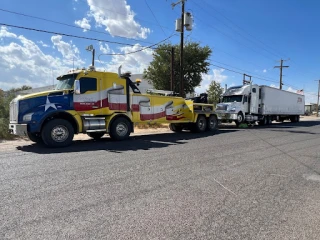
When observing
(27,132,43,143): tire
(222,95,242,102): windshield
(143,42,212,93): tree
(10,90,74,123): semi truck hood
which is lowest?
(27,132,43,143): tire

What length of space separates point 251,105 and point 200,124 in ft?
30.1

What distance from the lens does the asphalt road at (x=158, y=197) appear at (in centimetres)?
338

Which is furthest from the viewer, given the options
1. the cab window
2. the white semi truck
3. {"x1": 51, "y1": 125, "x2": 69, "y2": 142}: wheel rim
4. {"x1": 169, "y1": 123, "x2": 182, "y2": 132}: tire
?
the white semi truck

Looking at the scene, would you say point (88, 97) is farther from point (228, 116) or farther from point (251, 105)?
point (251, 105)

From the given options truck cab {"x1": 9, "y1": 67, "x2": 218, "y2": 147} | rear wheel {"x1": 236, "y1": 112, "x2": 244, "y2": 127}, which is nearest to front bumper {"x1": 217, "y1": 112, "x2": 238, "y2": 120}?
rear wheel {"x1": 236, "y1": 112, "x2": 244, "y2": 127}

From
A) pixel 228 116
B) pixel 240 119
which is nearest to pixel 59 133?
pixel 228 116

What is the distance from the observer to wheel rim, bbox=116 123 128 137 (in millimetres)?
12185

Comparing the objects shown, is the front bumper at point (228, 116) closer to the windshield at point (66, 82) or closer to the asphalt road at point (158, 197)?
the windshield at point (66, 82)

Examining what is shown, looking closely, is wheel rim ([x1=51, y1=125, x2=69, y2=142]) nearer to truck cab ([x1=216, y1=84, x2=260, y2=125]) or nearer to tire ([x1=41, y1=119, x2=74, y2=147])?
tire ([x1=41, y1=119, x2=74, y2=147])

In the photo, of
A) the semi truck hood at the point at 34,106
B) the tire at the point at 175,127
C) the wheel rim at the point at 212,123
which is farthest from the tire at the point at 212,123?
the semi truck hood at the point at 34,106

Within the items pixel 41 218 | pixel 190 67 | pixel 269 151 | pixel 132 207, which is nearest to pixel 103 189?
pixel 132 207

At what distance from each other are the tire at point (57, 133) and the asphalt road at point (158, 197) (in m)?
1.95

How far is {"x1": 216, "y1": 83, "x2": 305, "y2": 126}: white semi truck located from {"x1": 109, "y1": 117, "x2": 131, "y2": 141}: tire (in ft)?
41.1

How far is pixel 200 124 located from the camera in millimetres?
17406
